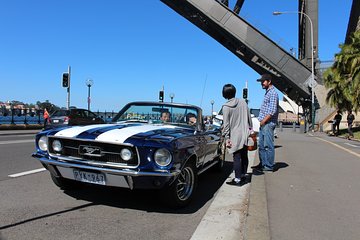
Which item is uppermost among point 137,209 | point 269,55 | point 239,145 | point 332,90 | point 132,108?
point 269,55

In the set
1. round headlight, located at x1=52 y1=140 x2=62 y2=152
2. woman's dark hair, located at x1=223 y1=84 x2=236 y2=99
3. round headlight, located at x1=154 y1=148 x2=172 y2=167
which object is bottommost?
round headlight, located at x1=154 y1=148 x2=172 y2=167

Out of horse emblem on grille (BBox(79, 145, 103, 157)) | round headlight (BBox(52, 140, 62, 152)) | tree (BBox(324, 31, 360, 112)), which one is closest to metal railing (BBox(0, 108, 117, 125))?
tree (BBox(324, 31, 360, 112))

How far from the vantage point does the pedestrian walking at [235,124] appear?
6277 mm

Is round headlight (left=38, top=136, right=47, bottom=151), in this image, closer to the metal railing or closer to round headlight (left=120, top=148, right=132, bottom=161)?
round headlight (left=120, top=148, right=132, bottom=161)

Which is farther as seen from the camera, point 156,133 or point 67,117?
point 67,117

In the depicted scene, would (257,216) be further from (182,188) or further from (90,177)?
(90,177)

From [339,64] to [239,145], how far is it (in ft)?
84.6

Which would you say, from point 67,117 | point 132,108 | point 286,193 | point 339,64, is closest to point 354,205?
point 286,193

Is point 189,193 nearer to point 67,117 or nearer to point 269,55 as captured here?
point 67,117

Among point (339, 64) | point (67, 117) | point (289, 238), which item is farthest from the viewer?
point (339, 64)

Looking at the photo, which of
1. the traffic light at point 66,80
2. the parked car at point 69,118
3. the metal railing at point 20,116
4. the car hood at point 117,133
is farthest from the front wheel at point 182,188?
the traffic light at point 66,80

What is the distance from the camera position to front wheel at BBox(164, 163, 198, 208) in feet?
16.4

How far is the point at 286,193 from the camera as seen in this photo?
5.87 meters

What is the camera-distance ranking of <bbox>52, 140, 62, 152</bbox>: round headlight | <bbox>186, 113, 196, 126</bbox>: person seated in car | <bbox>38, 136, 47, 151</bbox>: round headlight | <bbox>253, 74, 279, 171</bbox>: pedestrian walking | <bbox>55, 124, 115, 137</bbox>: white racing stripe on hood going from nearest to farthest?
1. <bbox>55, 124, 115, 137</bbox>: white racing stripe on hood
2. <bbox>52, 140, 62, 152</bbox>: round headlight
3. <bbox>38, 136, 47, 151</bbox>: round headlight
4. <bbox>186, 113, 196, 126</bbox>: person seated in car
5. <bbox>253, 74, 279, 171</bbox>: pedestrian walking
